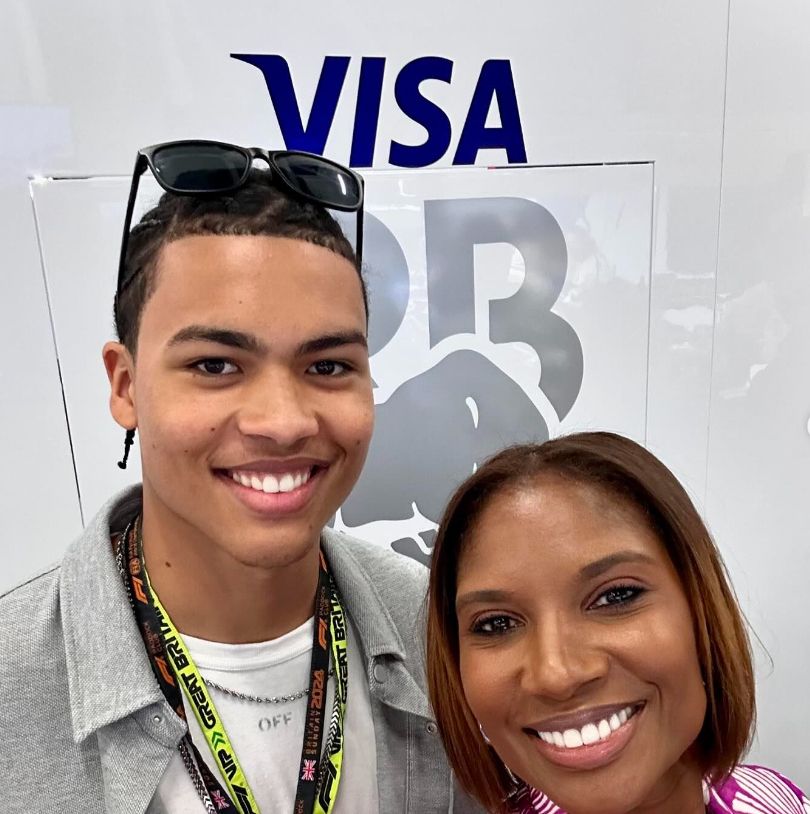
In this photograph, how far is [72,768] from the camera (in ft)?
3.19

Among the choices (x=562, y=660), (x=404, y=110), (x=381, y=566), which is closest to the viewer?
(x=562, y=660)

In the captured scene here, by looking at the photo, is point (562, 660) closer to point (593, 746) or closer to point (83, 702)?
point (593, 746)

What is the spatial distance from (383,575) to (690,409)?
1000 mm

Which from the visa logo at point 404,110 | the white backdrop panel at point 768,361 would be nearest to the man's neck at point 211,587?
the visa logo at point 404,110

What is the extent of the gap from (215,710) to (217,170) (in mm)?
793

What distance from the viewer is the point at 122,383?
3.52 ft

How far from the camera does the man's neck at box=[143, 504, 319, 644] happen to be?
3.43 feet

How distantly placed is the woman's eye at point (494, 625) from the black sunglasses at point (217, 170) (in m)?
0.66

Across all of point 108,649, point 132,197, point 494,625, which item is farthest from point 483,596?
point 132,197

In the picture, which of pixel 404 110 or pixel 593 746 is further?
pixel 404 110

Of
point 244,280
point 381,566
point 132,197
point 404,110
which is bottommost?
point 381,566

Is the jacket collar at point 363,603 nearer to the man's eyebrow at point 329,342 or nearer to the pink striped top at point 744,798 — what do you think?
the pink striped top at point 744,798

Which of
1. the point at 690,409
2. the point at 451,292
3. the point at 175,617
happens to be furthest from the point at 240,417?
the point at 690,409

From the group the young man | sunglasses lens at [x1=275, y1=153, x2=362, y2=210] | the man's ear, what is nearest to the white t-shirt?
the young man
